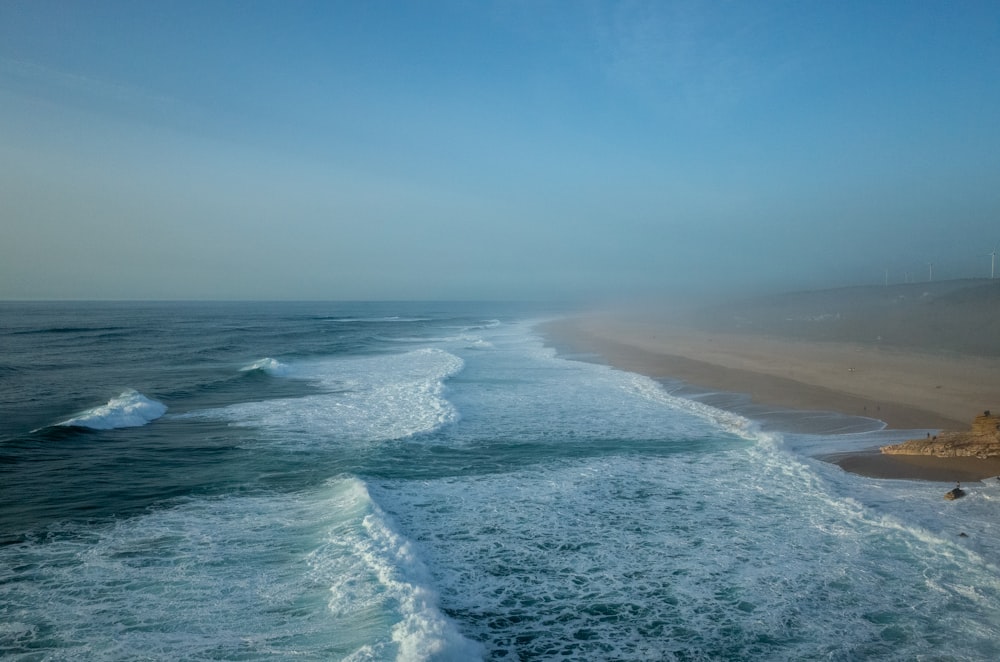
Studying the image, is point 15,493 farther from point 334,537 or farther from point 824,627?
point 824,627

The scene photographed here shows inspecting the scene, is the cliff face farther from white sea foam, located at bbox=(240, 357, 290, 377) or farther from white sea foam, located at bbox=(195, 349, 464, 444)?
white sea foam, located at bbox=(240, 357, 290, 377)

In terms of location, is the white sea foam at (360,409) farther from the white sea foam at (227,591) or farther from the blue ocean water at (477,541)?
the white sea foam at (227,591)

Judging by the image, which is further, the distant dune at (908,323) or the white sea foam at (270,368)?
the distant dune at (908,323)

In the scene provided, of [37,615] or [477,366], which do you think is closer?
[37,615]

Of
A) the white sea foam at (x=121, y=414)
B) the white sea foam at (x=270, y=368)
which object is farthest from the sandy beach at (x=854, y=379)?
the white sea foam at (x=121, y=414)

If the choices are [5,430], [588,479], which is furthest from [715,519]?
[5,430]

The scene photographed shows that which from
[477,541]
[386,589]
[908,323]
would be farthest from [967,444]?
[908,323]

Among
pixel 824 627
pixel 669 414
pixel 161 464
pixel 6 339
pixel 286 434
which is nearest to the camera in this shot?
pixel 824 627
